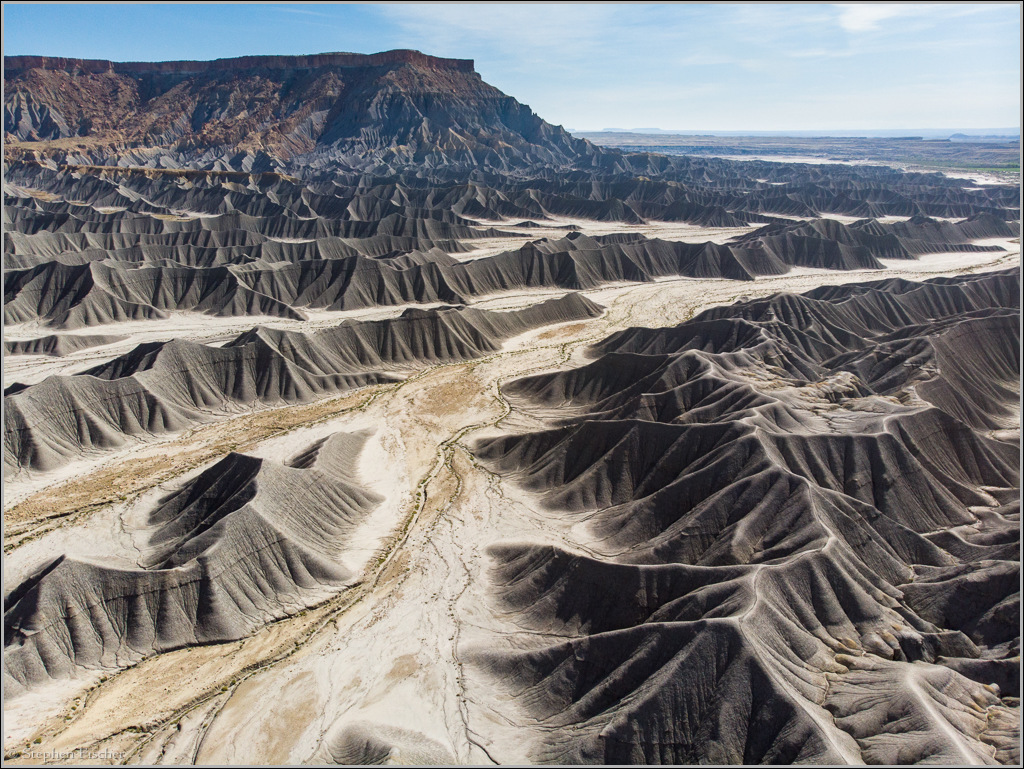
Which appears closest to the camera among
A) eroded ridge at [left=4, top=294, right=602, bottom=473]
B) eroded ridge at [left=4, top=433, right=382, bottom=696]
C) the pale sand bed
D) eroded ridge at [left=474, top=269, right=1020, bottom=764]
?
eroded ridge at [left=474, top=269, right=1020, bottom=764]

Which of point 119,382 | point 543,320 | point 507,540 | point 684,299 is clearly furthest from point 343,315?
point 507,540

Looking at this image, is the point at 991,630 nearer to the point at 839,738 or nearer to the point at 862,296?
the point at 839,738

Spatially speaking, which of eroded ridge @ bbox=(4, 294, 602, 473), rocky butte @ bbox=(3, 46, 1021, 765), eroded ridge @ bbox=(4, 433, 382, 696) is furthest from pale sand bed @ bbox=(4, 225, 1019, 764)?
eroded ridge @ bbox=(4, 294, 602, 473)

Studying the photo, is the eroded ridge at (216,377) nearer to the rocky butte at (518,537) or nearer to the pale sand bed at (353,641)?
the rocky butte at (518,537)

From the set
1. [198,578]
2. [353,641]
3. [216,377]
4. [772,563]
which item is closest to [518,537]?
[353,641]

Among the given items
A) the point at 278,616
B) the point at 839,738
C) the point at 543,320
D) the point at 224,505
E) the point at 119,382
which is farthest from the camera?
the point at 543,320

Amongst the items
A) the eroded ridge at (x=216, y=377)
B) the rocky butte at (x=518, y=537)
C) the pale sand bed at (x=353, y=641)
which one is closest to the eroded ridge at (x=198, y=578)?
the rocky butte at (x=518, y=537)

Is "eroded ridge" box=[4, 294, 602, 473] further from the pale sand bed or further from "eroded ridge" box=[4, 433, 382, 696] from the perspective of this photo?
"eroded ridge" box=[4, 433, 382, 696]
